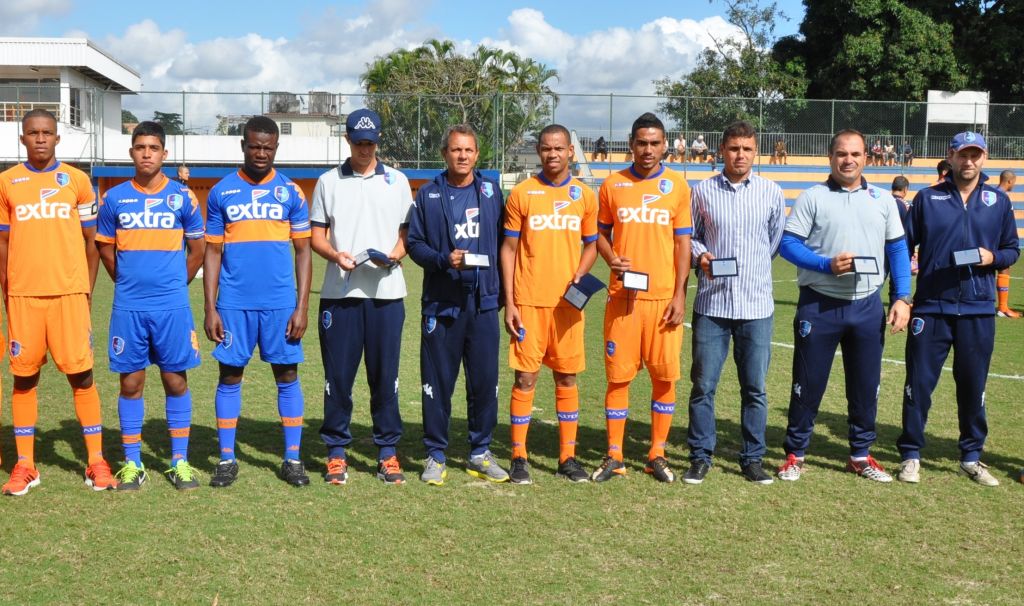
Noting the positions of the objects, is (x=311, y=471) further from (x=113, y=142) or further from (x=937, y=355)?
(x=113, y=142)

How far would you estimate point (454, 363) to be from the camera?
587 cm

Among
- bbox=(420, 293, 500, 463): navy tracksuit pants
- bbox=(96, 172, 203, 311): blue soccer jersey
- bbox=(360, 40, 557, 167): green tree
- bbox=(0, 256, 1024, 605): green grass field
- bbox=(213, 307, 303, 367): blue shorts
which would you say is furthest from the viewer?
bbox=(360, 40, 557, 167): green tree

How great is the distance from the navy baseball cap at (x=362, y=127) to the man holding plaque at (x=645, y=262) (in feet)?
4.56

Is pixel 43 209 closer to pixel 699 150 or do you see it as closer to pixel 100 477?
pixel 100 477

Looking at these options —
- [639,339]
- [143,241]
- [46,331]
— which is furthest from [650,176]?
[46,331]

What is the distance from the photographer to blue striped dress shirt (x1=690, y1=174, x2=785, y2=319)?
5.70 metres

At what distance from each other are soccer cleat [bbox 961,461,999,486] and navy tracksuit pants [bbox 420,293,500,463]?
2931mm

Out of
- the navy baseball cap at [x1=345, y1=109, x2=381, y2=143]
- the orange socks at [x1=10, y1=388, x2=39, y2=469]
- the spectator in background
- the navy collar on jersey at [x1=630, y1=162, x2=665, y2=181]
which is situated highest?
the spectator in background

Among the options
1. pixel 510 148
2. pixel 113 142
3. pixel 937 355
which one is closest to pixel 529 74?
pixel 510 148

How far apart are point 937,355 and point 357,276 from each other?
357cm

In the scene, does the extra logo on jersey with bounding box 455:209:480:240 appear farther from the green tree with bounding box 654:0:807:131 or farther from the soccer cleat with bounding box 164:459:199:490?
the green tree with bounding box 654:0:807:131

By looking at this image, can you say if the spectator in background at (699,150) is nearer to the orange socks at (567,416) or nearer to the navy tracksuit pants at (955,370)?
the navy tracksuit pants at (955,370)

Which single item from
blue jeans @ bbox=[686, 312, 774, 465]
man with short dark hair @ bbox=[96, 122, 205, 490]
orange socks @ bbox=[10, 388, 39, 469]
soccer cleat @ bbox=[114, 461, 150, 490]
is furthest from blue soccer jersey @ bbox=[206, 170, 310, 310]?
blue jeans @ bbox=[686, 312, 774, 465]

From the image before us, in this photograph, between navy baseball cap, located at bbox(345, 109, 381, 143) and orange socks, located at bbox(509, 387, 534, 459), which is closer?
navy baseball cap, located at bbox(345, 109, 381, 143)
